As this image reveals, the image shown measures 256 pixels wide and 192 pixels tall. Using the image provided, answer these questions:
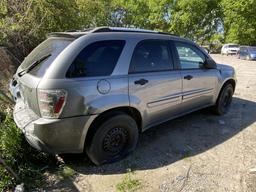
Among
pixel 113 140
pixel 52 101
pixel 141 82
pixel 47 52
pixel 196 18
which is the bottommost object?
pixel 113 140

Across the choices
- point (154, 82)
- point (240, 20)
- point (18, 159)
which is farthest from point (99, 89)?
point (240, 20)

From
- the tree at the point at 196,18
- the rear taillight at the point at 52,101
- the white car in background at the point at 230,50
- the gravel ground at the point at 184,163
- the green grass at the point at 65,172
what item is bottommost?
the white car in background at the point at 230,50

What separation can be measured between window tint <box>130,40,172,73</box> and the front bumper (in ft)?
3.42

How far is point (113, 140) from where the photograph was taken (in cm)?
386

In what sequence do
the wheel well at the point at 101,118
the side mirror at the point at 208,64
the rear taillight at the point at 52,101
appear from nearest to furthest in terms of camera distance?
the rear taillight at the point at 52,101
the wheel well at the point at 101,118
the side mirror at the point at 208,64

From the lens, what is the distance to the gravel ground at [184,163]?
11.4 feet

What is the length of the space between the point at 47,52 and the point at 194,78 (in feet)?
8.48

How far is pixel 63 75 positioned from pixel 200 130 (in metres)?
3.01

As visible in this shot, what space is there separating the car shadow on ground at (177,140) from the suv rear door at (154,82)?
449 millimetres

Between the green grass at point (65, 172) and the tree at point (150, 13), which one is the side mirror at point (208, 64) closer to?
the green grass at point (65, 172)

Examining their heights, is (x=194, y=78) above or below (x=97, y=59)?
below

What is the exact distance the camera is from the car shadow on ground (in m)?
3.88

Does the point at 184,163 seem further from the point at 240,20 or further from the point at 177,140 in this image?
the point at 240,20

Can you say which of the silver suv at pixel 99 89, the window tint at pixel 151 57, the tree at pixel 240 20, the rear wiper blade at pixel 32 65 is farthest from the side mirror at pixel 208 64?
the tree at pixel 240 20
